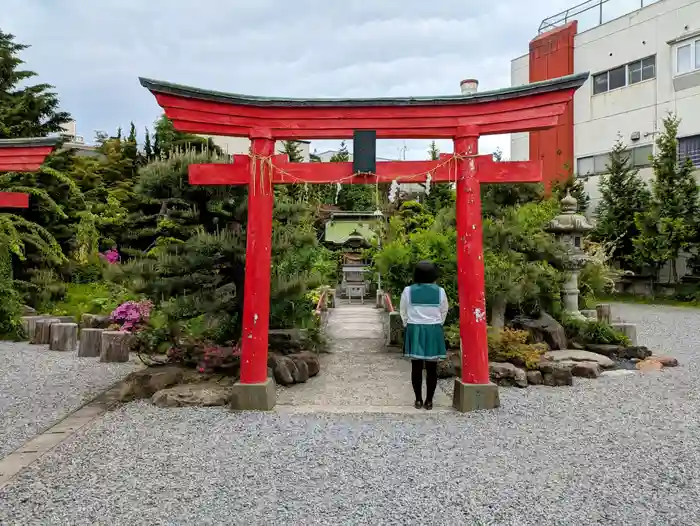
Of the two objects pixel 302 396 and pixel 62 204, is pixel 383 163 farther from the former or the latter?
pixel 62 204

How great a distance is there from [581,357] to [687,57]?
14.8 metres

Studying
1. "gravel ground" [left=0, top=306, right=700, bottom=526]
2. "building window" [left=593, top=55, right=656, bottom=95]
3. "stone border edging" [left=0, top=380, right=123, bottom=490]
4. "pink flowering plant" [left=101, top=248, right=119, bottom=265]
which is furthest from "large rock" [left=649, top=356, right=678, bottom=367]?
"building window" [left=593, top=55, right=656, bottom=95]

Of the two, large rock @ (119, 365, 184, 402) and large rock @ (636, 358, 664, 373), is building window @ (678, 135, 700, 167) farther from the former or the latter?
large rock @ (119, 365, 184, 402)

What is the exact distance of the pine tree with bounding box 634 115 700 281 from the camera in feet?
52.4

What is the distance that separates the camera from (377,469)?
12.7 ft

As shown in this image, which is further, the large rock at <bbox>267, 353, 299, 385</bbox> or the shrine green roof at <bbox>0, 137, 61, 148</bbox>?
the shrine green roof at <bbox>0, 137, 61, 148</bbox>

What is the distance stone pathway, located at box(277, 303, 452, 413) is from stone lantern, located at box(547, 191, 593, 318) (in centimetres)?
312

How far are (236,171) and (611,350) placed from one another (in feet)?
20.5

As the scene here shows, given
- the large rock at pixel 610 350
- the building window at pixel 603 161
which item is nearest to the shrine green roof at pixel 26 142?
the large rock at pixel 610 350

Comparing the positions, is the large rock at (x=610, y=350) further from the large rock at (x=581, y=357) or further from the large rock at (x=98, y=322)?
the large rock at (x=98, y=322)

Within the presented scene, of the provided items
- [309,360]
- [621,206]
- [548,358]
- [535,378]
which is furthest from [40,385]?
[621,206]

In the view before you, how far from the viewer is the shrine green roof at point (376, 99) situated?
17.9 ft

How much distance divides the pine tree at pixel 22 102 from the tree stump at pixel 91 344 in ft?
29.8

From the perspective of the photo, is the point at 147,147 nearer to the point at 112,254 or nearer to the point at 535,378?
the point at 112,254
